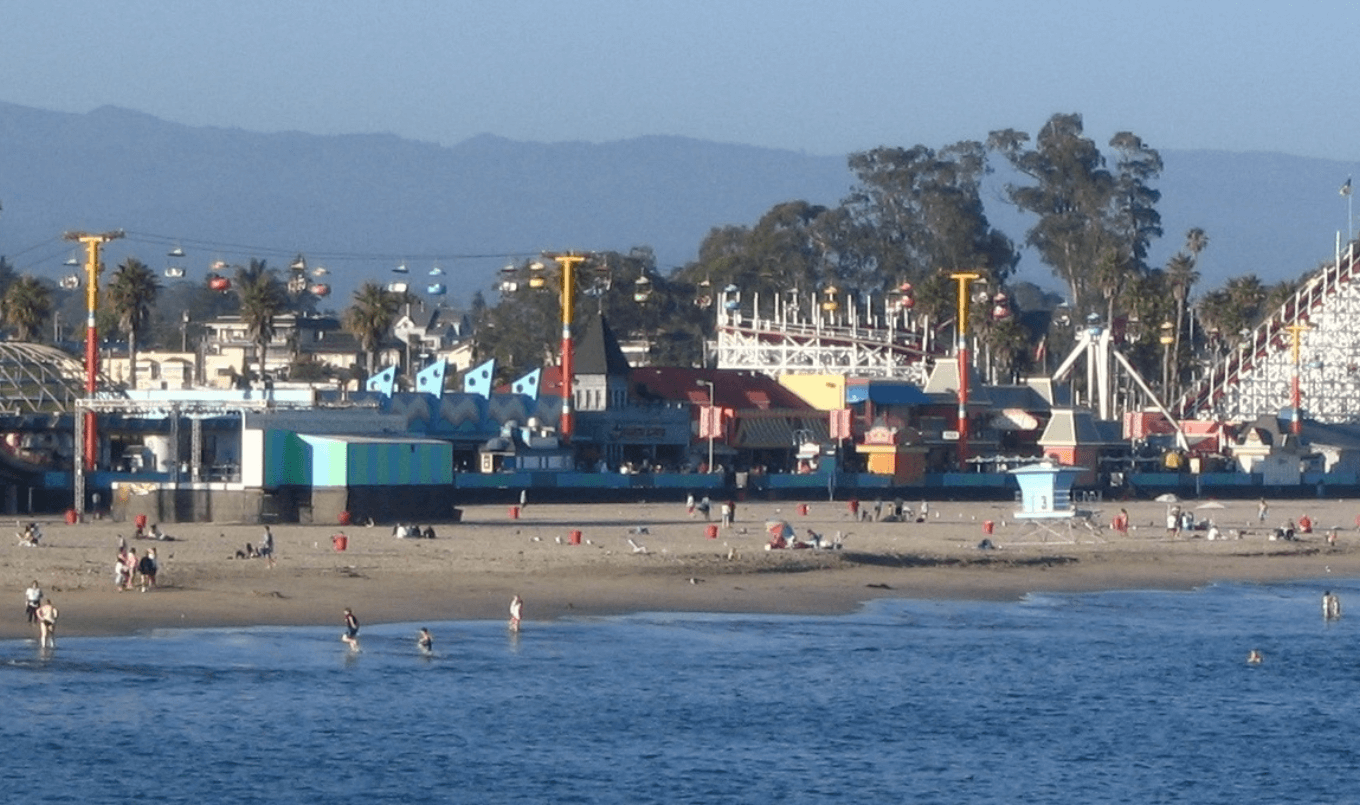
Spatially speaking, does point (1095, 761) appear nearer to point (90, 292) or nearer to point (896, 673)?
point (896, 673)

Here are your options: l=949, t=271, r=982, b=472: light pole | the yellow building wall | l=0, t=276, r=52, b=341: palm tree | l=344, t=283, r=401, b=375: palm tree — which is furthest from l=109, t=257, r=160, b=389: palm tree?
l=949, t=271, r=982, b=472: light pole

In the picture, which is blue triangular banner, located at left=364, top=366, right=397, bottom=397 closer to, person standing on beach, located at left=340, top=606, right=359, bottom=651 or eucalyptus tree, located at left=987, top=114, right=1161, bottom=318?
person standing on beach, located at left=340, top=606, right=359, bottom=651

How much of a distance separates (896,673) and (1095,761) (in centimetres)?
708

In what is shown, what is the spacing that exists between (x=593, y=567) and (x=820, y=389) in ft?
160

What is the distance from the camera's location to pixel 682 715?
35.9 metres

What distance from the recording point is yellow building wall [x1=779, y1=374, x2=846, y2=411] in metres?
101

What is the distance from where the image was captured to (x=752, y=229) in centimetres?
18225

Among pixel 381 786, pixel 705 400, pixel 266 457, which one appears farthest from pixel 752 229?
pixel 381 786

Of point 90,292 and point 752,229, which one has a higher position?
point 752,229

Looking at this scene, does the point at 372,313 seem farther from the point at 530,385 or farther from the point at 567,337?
the point at 567,337

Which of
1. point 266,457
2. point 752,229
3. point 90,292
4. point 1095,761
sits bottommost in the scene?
point 1095,761

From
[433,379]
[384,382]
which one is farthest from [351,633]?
[433,379]

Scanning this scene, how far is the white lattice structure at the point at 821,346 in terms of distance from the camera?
117m

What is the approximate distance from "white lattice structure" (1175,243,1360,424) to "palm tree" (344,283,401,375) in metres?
45.2
